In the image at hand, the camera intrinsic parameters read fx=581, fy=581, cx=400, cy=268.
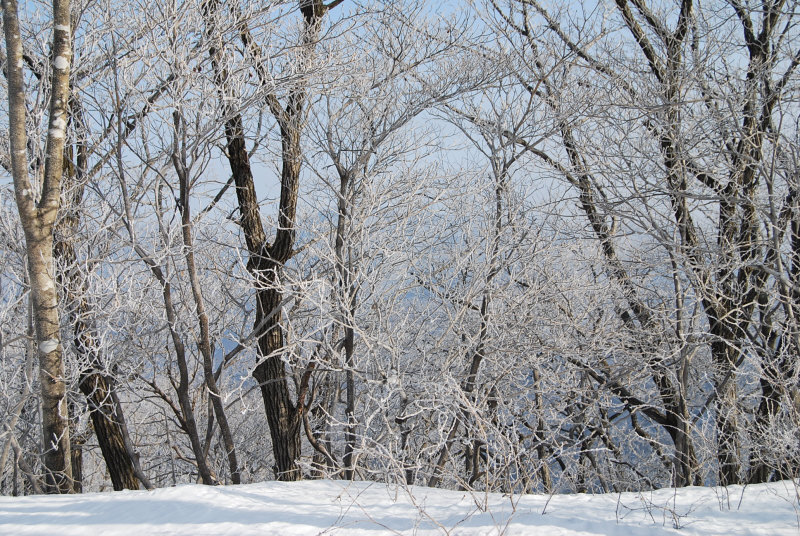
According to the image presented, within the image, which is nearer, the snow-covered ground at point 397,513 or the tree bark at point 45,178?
the snow-covered ground at point 397,513

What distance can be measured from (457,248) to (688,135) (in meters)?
3.04

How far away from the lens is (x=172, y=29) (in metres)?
5.63

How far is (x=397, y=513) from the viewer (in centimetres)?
372

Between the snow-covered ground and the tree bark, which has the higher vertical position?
the tree bark

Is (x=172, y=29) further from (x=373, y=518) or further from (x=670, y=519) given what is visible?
(x=670, y=519)

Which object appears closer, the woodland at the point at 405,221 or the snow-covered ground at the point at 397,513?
the snow-covered ground at the point at 397,513

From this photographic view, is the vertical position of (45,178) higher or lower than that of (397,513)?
higher

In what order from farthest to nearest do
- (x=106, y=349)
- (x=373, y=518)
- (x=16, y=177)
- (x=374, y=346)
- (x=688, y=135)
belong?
(x=106, y=349) → (x=688, y=135) → (x=374, y=346) → (x=16, y=177) → (x=373, y=518)

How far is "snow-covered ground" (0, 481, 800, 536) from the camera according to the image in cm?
334

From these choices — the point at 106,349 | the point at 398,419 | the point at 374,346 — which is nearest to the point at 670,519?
the point at 398,419

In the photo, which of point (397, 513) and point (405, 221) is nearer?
point (397, 513)

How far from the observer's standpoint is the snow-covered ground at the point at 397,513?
3344 millimetres

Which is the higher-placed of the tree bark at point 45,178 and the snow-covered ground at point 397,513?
the tree bark at point 45,178

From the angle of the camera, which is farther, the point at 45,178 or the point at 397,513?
the point at 45,178
